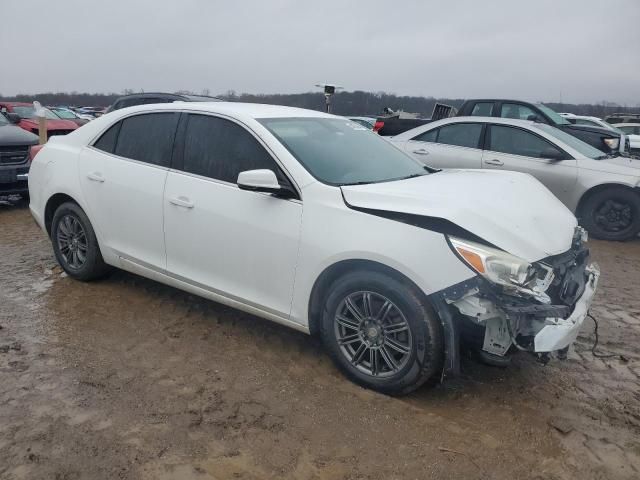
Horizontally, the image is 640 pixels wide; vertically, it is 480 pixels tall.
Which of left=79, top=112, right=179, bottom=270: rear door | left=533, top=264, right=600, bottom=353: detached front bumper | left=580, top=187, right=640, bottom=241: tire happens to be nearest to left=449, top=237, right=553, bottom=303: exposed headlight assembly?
left=533, top=264, right=600, bottom=353: detached front bumper

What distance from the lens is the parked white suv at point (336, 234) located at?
2918 millimetres

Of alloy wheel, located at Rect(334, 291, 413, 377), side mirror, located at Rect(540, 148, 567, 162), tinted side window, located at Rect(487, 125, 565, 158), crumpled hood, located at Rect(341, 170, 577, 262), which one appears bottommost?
alloy wheel, located at Rect(334, 291, 413, 377)

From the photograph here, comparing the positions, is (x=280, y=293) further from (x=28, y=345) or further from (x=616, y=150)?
(x=616, y=150)

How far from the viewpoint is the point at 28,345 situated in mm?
3807

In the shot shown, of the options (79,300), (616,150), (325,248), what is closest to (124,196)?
(79,300)

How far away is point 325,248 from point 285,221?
0.35 metres

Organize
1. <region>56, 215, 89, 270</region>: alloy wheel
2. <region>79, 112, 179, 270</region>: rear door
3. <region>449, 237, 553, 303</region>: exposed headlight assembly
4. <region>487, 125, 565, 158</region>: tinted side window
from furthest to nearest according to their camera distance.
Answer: <region>487, 125, 565, 158</region>: tinted side window
<region>56, 215, 89, 270</region>: alloy wheel
<region>79, 112, 179, 270</region>: rear door
<region>449, 237, 553, 303</region>: exposed headlight assembly

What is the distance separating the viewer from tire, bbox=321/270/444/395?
2.96 meters

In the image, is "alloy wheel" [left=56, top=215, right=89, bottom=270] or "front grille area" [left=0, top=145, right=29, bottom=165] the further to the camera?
"front grille area" [left=0, top=145, right=29, bottom=165]

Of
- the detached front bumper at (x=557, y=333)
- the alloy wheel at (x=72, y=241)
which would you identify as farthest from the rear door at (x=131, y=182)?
the detached front bumper at (x=557, y=333)

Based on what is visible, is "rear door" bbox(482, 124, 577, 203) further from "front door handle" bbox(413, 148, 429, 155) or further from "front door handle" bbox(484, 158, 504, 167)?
"front door handle" bbox(413, 148, 429, 155)

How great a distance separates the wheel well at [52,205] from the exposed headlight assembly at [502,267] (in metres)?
3.51

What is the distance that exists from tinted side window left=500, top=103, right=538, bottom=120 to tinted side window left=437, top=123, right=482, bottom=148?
2.47 metres

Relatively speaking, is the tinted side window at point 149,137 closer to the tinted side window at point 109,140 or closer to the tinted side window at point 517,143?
the tinted side window at point 109,140
